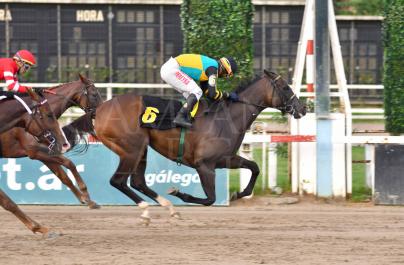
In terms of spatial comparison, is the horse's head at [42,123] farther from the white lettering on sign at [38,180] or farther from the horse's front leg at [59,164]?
the white lettering on sign at [38,180]

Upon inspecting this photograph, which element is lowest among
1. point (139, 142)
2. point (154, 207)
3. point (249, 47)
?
point (154, 207)

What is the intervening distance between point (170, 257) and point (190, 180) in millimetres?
3894

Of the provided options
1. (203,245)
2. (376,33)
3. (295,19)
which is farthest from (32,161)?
(376,33)

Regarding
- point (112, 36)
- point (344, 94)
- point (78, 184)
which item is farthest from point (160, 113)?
point (112, 36)

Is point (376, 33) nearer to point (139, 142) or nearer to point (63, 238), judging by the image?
point (139, 142)

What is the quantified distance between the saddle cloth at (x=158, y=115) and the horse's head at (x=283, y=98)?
40.5 inches

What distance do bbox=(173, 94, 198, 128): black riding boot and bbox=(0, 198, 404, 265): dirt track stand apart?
107 cm

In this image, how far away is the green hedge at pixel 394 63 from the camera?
11.8m

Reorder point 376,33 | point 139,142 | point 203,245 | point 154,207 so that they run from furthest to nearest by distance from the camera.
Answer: point 376,33, point 154,207, point 139,142, point 203,245

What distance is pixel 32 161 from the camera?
11742 millimetres

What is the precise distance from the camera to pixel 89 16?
1814 centimetres

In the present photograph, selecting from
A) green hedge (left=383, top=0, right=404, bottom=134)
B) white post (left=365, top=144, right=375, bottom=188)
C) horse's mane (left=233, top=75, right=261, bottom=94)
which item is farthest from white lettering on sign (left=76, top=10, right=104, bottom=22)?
horse's mane (left=233, top=75, right=261, bottom=94)

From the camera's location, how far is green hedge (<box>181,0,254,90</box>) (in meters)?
12.0

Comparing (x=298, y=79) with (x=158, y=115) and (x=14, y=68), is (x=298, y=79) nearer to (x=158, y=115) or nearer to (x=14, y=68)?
(x=158, y=115)
